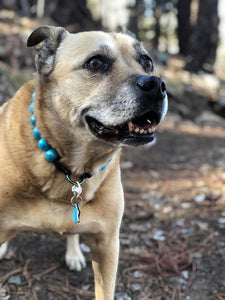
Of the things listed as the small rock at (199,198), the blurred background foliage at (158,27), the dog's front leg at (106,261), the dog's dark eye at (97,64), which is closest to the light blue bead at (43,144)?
the dog's dark eye at (97,64)

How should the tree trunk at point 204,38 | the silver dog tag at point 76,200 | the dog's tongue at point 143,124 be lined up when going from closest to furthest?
the dog's tongue at point 143,124 → the silver dog tag at point 76,200 → the tree trunk at point 204,38

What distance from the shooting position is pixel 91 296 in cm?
304

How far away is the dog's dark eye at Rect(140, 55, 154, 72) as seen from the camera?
2807mm

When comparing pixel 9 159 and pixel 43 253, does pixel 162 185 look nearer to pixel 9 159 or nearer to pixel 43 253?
pixel 43 253

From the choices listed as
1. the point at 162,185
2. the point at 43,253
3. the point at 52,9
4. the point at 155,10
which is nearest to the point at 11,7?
the point at 52,9

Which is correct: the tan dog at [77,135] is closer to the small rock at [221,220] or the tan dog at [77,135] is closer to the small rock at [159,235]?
the small rock at [159,235]

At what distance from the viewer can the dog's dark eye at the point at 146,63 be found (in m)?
2.81

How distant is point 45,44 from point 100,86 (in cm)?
65

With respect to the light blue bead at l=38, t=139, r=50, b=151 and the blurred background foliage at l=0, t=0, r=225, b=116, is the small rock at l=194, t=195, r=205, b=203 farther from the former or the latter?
the blurred background foliage at l=0, t=0, r=225, b=116

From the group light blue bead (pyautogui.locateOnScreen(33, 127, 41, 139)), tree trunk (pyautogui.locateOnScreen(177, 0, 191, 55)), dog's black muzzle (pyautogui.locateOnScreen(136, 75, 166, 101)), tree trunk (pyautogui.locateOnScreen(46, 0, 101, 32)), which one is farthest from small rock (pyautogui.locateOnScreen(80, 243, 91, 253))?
tree trunk (pyautogui.locateOnScreen(177, 0, 191, 55))

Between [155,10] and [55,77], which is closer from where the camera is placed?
[55,77]

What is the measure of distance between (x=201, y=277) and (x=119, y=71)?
2017mm

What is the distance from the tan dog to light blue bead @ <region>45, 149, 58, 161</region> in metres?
0.03

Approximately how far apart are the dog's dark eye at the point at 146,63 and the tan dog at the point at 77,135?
11 centimetres
